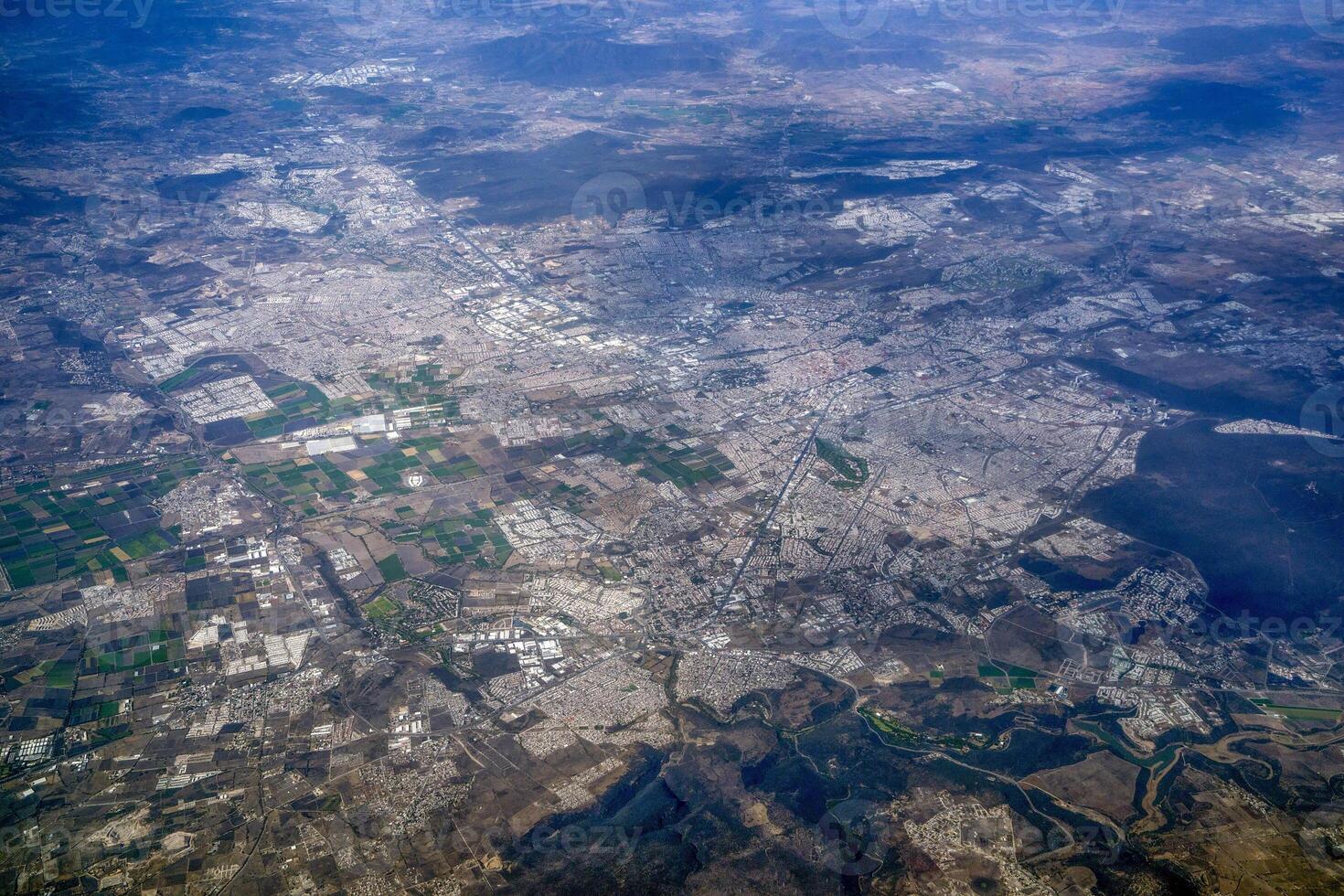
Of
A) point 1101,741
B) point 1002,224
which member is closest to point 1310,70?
point 1002,224

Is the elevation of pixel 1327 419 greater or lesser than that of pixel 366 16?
lesser

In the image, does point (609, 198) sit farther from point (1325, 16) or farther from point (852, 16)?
point (1325, 16)

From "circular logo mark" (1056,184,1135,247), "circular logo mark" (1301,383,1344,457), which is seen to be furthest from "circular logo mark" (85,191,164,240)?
"circular logo mark" (1301,383,1344,457)

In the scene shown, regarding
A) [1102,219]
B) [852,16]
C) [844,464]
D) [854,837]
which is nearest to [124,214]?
[844,464]

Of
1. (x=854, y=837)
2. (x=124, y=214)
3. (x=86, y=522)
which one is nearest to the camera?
(x=854, y=837)

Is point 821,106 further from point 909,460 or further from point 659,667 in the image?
point 659,667

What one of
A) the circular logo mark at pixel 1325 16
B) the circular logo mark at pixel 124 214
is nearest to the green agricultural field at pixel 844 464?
the circular logo mark at pixel 124 214

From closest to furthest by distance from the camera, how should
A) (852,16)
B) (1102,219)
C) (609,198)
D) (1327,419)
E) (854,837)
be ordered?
(854,837) < (1327,419) < (1102,219) < (609,198) < (852,16)
